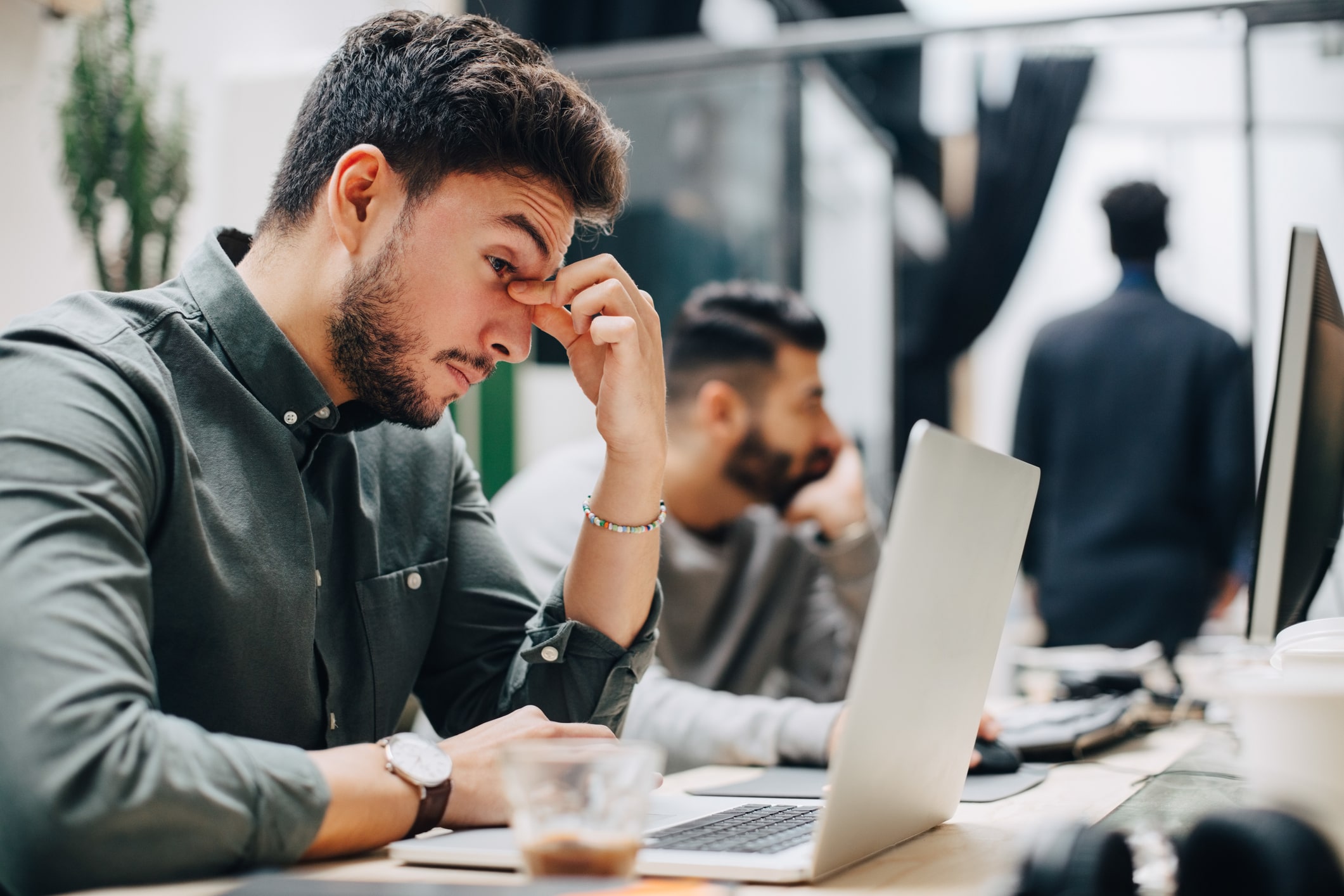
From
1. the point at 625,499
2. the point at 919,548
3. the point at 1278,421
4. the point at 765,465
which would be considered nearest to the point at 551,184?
the point at 625,499

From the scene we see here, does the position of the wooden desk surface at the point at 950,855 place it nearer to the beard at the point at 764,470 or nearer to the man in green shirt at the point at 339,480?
the man in green shirt at the point at 339,480

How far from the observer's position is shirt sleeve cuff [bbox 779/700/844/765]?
4.16ft

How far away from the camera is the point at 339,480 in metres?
1.19

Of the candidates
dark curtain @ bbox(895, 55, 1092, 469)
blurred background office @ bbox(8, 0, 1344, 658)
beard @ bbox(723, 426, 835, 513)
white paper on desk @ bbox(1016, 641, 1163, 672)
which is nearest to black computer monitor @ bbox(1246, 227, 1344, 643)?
blurred background office @ bbox(8, 0, 1344, 658)

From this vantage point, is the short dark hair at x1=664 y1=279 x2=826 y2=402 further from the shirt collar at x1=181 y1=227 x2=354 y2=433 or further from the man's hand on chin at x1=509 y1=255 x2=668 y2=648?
the shirt collar at x1=181 y1=227 x2=354 y2=433

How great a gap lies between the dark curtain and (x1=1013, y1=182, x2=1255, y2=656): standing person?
1059 millimetres

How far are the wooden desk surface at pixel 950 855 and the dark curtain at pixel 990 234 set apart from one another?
2.96 metres

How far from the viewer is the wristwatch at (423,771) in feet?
2.64

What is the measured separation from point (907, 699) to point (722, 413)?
151 cm

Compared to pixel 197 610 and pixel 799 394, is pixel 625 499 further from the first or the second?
pixel 799 394

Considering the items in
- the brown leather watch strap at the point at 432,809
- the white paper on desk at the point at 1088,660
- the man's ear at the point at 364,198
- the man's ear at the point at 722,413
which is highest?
the man's ear at the point at 364,198

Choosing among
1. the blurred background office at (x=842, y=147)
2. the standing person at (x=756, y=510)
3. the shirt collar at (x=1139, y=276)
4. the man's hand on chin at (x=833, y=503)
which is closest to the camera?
the standing person at (x=756, y=510)

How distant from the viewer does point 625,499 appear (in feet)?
4.00

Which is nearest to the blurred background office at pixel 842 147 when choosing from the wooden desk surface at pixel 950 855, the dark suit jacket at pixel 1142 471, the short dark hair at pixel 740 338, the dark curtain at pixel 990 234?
the dark curtain at pixel 990 234
